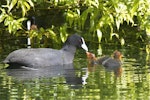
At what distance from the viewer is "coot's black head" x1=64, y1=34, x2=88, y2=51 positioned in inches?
584

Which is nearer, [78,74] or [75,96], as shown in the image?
[75,96]

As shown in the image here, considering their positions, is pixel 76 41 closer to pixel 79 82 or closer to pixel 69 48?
pixel 69 48

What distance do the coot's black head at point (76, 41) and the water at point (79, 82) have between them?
19.2 inches

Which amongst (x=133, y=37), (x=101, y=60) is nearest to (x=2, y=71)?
(x=101, y=60)

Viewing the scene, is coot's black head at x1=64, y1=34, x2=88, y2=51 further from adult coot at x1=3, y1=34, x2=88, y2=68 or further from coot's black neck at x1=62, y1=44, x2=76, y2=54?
adult coot at x1=3, y1=34, x2=88, y2=68

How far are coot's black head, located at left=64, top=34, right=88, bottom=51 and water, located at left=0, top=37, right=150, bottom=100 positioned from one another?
0.49 m

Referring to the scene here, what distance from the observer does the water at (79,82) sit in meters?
10.1

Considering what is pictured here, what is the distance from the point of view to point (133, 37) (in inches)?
690

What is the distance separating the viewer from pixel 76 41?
1490 cm

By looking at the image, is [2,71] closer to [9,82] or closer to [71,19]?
[9,82]

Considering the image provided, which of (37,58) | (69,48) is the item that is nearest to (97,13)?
(69,48)

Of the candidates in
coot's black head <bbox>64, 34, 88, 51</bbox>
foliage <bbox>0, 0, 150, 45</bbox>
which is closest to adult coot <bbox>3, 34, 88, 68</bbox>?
coot's black head <bbox>64, 34, 88, 51</bbox>

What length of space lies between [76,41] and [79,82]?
3.57 metres

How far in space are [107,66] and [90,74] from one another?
116 centimetres
